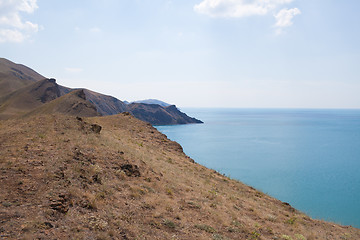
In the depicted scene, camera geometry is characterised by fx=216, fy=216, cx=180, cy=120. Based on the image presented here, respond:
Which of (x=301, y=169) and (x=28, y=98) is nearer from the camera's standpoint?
(x=301, y=169)

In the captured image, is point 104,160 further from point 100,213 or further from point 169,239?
point 169,239

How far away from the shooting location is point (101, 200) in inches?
380

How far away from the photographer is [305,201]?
45.1 metres

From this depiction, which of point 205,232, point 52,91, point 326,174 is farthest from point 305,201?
point 52,91

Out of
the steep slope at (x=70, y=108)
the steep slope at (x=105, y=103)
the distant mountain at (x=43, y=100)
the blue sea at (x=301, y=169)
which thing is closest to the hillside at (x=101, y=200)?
the blue sea at (x=301, y=169)

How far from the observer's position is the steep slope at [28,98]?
91012mm

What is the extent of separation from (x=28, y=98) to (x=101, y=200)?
116667 millimetres

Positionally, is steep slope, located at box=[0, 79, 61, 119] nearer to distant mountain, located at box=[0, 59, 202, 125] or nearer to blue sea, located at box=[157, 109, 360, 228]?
distant mountain, located at box=[0, 59, 202, 125]

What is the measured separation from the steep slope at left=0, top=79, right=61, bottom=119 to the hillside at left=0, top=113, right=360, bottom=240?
88.4 m

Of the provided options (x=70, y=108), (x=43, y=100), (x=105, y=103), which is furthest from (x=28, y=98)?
(x=105, y=103)

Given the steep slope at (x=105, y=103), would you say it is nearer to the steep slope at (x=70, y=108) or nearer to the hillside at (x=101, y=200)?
the steep slope at (x=70, y=108)

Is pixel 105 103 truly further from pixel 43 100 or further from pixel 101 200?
pixel 101 200

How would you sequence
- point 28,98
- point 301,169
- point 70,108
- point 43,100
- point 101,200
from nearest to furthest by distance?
point 101,200 → point 301,169 → point 70,108 → point 28,98 → point 43,100

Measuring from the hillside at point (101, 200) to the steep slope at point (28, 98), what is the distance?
88353mm
